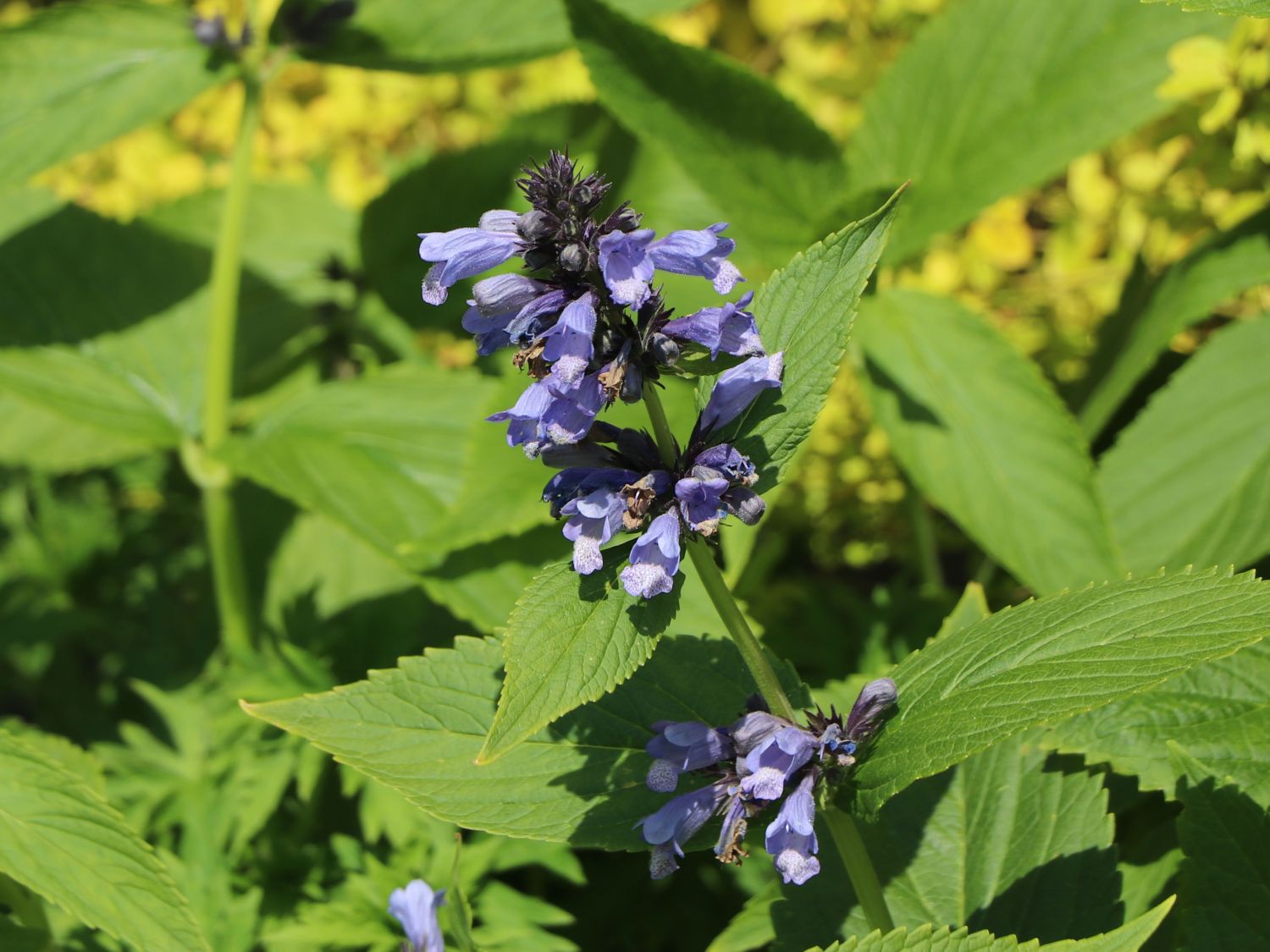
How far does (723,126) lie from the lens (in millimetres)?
1851

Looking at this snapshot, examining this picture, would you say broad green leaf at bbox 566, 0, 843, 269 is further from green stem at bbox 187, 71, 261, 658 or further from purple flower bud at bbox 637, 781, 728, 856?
purple flower bud at bbox 637, 781, 728, 856

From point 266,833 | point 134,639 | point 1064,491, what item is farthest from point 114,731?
point 1064,491

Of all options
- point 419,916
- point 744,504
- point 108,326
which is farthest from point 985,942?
point 108,326

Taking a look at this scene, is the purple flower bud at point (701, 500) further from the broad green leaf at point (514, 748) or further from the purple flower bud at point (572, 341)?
the broad green leaf at point (514, 748)

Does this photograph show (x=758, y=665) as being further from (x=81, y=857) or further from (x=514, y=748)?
(x=81, y=857)

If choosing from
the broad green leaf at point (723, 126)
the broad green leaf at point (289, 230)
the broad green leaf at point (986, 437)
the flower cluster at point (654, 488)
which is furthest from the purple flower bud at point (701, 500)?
the broad green leaf at point (289, 230)

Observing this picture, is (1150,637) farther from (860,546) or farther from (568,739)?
(860,546)

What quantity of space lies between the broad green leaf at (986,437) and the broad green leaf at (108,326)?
A: 3.93ft

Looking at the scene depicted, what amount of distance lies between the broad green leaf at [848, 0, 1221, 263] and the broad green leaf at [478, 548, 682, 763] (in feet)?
3.41

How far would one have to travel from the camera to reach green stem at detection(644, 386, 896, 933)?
0.99 m

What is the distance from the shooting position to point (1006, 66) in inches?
78.4

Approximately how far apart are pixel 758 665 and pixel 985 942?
0.94 feet

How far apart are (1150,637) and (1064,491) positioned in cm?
83

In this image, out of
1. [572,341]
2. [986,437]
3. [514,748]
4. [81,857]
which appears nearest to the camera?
[572,341]
